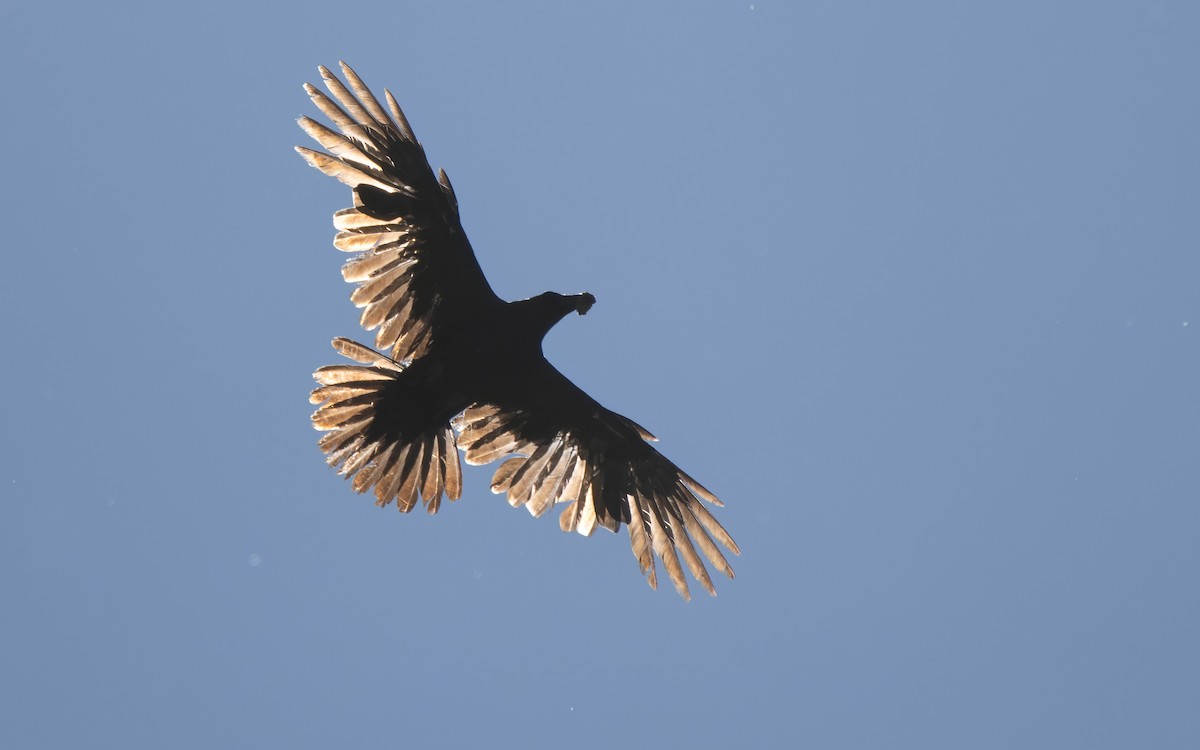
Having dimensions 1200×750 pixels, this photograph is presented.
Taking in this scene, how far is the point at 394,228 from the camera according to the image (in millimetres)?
8641

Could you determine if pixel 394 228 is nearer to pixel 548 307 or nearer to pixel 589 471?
pixel 548 307

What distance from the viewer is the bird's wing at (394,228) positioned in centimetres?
831

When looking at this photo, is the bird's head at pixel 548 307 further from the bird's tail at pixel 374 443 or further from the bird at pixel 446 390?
the bird's tail at pixel 374 443

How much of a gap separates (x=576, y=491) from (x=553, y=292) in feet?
5.26

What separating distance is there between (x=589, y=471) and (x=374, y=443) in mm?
1709

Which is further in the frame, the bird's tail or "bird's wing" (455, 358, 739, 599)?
"bird's wing" (455, 358, 739, 599)

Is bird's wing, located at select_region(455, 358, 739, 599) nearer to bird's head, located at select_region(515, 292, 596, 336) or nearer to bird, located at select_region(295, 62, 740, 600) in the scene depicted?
bird, located at select_region(295, 62, 740, 600)

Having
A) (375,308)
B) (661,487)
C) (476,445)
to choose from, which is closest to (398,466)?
(476,445)

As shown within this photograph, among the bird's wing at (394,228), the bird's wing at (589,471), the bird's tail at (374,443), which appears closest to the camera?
the bird's wing at (394,228)

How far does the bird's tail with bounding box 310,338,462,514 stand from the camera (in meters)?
8.85

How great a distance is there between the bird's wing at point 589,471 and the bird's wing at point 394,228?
0.89 meters

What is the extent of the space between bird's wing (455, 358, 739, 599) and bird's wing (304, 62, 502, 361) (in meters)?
0.89

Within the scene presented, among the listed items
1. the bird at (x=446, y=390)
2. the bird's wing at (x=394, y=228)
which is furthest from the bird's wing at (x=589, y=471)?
the bird's wing at (x=394, y=228)

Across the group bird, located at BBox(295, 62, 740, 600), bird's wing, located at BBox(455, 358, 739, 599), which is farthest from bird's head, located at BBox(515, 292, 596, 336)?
bird's wing, located at BBox(455, 358, 739, 599)
